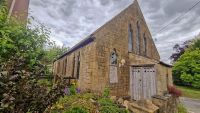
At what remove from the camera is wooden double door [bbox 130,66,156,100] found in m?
10.3

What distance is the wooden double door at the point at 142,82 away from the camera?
33.8ft

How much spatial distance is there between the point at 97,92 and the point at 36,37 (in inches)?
204

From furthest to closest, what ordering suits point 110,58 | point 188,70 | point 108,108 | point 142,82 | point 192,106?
point 188,70
point 192,106
point 110,58
point 142,82
point 108,108

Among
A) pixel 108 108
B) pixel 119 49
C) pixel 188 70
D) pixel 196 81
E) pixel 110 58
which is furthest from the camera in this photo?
pixel 188 70

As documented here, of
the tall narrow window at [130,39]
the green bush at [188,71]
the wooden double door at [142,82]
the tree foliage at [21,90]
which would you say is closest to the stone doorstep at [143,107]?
the wooden double door at [142,82]

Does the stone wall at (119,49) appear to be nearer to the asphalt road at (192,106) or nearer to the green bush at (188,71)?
the asphalt road at (192,106)

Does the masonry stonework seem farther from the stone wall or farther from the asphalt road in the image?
the asphalt road

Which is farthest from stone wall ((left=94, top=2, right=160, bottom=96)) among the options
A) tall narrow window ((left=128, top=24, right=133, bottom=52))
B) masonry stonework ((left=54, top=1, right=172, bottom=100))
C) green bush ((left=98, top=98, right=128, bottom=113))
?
green bush ((left=98, top=98, right=128, bottom=113))

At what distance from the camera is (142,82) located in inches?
432

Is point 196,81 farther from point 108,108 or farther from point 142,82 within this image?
point 108,108

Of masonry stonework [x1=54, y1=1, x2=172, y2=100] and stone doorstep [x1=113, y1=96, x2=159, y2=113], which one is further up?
masonry stonework [x1=54, y1=1, x2=172, y2=100]

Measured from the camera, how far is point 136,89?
454 inches

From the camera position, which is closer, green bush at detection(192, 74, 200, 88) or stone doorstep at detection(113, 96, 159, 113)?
stone doorstep at detection(113, 96, 159, 113)

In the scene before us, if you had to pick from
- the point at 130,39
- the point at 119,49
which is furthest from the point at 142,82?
the point at 130,39
